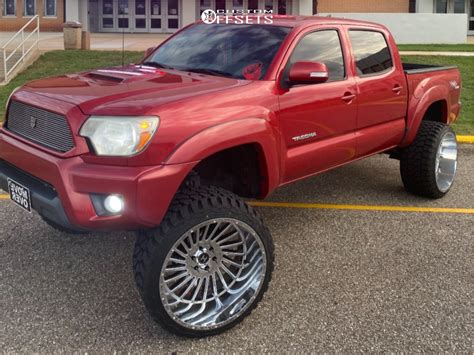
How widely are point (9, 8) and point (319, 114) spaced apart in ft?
94.0

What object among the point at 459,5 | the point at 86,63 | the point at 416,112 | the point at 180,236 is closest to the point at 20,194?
the point at 180,236

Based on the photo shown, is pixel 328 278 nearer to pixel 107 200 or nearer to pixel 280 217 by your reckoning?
pixel 280 217

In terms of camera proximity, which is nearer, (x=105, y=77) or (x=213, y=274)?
(x=213, y=274)

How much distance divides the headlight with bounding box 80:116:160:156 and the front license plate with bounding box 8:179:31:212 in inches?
22.9

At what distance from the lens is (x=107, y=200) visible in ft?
8.87

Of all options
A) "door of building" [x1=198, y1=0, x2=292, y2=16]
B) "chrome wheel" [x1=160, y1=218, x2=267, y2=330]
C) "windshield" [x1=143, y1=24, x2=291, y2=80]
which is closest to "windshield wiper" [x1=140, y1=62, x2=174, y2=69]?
"windshield" [x1=143, y1=24, x2=291, y2=80]

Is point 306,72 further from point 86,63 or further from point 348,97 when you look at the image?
point 86,63

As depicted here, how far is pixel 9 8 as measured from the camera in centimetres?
2792

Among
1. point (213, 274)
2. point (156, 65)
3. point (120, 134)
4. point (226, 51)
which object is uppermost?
point (226, 51)

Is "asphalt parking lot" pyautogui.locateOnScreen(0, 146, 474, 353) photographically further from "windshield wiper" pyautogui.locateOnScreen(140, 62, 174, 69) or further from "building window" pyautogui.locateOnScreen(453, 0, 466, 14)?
"building window" pyautogui.locateOnScreen(453, 0, 466, 14)

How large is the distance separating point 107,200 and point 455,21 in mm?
24402

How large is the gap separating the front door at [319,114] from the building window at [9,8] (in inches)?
1100

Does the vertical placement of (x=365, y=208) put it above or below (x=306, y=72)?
below

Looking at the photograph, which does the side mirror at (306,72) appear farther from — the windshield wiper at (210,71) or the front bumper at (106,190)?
the front bumper at (106,190)
